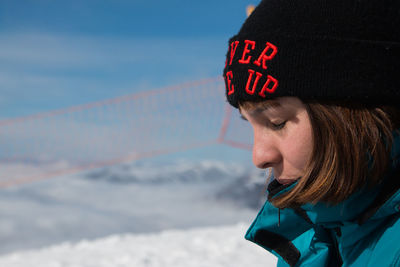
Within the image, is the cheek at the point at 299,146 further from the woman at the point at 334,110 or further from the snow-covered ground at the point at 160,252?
the snow-covered ground at the point at 160,252

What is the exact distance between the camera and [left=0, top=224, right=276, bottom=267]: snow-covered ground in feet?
14.9

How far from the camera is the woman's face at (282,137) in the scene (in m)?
1.03

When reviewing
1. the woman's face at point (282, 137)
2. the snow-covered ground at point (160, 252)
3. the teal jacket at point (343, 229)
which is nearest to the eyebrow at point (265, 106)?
the woman's face at point (282, 137)

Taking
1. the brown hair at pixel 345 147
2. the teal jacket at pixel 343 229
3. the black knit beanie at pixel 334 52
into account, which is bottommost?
the teal jacket at pixel 343 229

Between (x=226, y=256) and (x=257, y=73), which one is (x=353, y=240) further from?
(x=226, y=256)

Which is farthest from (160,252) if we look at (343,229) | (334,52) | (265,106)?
(334,52)

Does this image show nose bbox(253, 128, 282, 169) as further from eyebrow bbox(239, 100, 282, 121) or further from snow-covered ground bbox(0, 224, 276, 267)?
snow-covered ground bbox(0, 224, 276, 267)

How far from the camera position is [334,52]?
103 cm

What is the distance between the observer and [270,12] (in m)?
1.11

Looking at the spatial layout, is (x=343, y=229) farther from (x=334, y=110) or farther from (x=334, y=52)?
(x=334, y=52)

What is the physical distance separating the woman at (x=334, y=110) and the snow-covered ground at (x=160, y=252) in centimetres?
345

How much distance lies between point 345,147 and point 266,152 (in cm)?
20

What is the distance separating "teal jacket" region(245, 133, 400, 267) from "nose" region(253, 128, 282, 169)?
0.09 m

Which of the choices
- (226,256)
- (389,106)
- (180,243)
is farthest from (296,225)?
(180,243)
